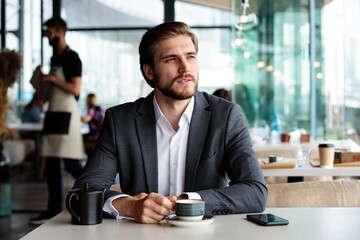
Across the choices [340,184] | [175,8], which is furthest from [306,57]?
[340,184]

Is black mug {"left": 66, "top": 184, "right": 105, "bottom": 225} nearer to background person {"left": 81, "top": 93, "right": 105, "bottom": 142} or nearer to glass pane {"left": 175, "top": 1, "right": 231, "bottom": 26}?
background person {"left": 81, "top": 93, "right": 105, "bottom": 142}

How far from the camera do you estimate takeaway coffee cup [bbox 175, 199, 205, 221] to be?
4.78 ft

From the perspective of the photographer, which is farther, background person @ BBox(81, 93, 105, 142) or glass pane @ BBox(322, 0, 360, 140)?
background person @ BBox(81, 93, 105, 142)

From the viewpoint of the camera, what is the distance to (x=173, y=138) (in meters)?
2.05

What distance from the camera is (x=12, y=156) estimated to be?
7.78 metres

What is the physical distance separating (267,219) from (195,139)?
1.96 feet

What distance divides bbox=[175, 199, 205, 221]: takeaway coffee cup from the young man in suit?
1.31 feet

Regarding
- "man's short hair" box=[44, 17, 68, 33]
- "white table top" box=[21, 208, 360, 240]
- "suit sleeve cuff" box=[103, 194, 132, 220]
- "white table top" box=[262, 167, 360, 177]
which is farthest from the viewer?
"man's short hair" box=[44, 17, 68, 33]

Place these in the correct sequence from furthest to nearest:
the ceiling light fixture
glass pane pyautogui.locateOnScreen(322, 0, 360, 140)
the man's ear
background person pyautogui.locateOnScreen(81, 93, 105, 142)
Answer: background person pyautogui.locateOnScreen(81, 93, 105, 142)
glass pane pyautogui.locateOnScreen(322, 0, 360, 140)
the ceiling light fixture
the man's ear

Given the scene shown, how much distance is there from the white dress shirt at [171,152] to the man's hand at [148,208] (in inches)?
16.2

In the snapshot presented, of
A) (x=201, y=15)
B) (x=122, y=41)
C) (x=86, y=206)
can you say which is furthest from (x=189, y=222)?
(x=122, y=41)

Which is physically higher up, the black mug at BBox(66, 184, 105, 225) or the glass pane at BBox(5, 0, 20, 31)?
the glass pane at BBox(5, 0, 20, 31)

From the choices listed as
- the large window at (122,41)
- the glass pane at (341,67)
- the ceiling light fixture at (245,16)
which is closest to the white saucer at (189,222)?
the ceiling light fixture at (245,16)

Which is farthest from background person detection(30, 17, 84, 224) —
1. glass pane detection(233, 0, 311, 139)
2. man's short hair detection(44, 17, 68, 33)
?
glass pane detection(233, 0, 311, 139)
